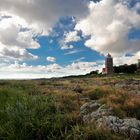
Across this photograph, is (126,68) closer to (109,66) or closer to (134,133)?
(109,66)

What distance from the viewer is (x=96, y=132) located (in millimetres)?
9633

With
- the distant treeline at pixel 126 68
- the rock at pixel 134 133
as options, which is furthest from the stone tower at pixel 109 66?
the rock at pixel 134 133

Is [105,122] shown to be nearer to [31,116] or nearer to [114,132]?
[114,132]

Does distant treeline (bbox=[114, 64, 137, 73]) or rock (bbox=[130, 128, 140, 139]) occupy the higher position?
distant treeline (bbox=[114, 64, 137, 73])

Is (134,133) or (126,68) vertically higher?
(126,68)

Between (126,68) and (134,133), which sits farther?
(126,68)

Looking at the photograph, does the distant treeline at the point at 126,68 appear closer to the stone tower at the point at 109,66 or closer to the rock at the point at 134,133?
the stone tower at the point at 109,66

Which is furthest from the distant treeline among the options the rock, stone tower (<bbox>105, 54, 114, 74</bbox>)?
the rock

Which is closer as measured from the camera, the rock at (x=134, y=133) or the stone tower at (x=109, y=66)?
the rock at (x=134, y=133)

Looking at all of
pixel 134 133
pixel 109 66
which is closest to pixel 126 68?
pixel 109 66

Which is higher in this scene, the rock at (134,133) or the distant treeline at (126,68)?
the distant treeline at (126,68)

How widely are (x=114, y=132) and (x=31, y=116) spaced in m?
2.41

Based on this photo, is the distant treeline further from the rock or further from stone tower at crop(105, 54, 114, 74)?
the rock

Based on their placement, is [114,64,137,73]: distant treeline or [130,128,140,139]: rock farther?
[114,64,137,73]: distant treeline
